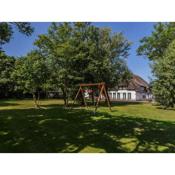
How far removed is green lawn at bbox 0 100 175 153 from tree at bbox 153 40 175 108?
1.15 ft

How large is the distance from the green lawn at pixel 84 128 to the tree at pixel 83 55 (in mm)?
856

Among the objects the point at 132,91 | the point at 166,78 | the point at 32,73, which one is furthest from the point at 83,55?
the point at 166,78

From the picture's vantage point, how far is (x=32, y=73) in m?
7.44

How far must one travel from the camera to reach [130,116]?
25.5 ft

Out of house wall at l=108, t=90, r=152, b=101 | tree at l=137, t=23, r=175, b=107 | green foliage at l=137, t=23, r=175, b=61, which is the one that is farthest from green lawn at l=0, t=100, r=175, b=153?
green foliage at l=137, t=23, r=175, b=61

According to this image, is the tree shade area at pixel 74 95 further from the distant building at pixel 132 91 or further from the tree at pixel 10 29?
the distant building at pixel 132 91

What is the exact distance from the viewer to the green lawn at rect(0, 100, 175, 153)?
4.54 m

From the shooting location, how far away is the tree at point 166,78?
7384mm

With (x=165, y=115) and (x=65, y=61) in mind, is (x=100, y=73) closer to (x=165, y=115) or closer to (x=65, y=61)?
(x=65, y=61)

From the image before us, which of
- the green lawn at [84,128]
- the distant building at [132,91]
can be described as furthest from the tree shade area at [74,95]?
the distant building at [132,91]

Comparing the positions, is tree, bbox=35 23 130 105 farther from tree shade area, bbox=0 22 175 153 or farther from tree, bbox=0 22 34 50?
tree, bbox=0 22 34 50

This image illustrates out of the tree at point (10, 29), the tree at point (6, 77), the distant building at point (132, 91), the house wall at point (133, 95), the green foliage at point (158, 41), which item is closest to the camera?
the tree at point (10, 29)
